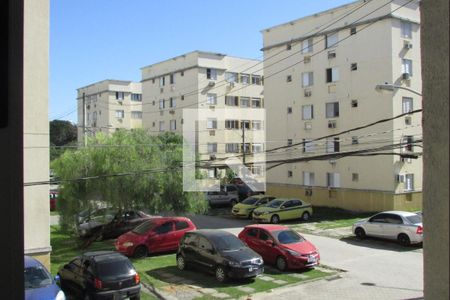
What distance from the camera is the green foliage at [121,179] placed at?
21047 millimetres

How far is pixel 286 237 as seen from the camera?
18375 millimetres

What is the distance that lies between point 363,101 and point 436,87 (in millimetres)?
32985

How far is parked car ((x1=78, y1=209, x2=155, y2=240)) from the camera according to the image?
2295 centimetres

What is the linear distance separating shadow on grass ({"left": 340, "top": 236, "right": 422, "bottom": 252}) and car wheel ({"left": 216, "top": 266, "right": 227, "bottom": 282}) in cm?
946

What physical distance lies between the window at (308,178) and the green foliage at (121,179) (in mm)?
16544

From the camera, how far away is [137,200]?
21.4m

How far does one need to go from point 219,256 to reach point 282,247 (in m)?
2.89

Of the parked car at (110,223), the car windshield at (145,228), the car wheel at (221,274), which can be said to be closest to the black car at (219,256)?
the car wheel at (221,274)

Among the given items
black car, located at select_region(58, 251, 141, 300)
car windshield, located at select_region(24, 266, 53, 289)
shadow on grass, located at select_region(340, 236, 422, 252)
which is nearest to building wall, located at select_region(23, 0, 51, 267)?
black car, located at select_region(58, 251, 141, 300)

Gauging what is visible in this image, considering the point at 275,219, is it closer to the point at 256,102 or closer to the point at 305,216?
the point at 305,216

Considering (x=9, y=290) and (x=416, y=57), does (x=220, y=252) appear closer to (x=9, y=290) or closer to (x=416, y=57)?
(x=9, y=290)

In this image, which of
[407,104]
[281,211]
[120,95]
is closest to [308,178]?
[281,211]

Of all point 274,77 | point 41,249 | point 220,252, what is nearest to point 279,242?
point 220,252

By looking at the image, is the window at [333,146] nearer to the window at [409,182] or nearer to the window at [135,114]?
the window at [409,182]
